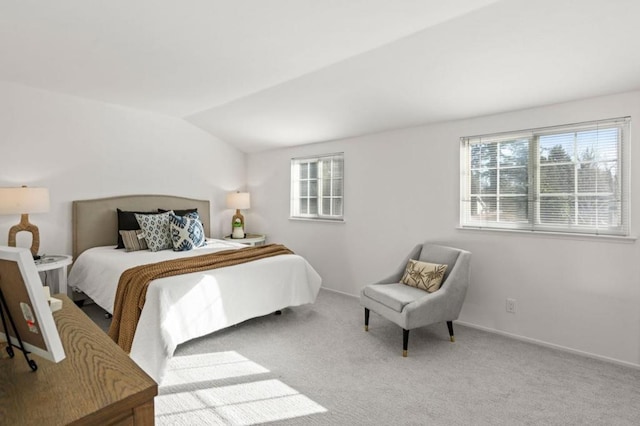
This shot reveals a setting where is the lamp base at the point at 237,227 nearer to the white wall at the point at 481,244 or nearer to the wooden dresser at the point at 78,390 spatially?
the white wall at the point at 481,244

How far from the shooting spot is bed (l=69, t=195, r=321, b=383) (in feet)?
8.54

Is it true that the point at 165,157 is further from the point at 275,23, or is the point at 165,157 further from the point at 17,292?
the point at 17,292

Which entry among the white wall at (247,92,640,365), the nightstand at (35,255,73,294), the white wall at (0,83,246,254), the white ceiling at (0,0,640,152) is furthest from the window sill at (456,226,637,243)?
the nightstand at (35,255,73,294)

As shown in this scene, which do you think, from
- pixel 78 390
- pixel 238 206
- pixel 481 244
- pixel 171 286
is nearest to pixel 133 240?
pixel 171 286

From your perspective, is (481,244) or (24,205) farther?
(481,244)

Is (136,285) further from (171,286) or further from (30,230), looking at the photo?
(30,230)

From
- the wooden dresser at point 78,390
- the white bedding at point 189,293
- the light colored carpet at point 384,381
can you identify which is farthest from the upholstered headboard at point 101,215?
the wooden dresser at point 78,390

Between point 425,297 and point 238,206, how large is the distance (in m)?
3.26

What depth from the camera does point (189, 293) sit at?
2.80m

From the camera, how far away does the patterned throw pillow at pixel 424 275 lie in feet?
10.4

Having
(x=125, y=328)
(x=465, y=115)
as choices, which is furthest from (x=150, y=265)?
(x=465, y=115)

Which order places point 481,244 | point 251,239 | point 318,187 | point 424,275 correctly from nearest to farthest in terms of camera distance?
point 424,275
point 481,244
point 318,187
point 251,239

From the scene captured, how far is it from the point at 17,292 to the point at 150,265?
2.39 meters

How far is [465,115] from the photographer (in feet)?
11.4
